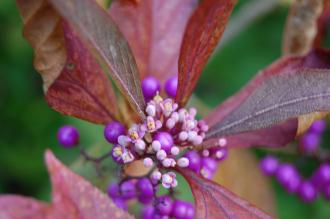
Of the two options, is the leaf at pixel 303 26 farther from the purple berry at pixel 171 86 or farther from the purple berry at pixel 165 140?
the purple berry at pixel 165 140

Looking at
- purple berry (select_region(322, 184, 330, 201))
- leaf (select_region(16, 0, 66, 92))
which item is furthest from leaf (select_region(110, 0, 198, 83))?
purple berry (select_region(322, 184, 330, 201))

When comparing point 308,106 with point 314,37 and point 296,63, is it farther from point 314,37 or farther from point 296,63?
point 314,37

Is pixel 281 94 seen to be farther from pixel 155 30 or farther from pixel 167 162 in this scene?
pixel 155 30

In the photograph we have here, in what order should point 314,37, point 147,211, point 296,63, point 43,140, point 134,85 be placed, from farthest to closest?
1. point 43,140
2. point 314,37
3. point 147,211
4. point 296,63
5. point 134,85

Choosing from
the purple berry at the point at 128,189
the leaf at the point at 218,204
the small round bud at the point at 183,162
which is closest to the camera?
the leaf at the point at 218,204

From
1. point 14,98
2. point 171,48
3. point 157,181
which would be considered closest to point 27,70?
point 14,98

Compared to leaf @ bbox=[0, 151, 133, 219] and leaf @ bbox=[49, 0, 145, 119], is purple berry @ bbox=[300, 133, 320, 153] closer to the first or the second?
leaf @ bbox=[49, 0, 145, 119]

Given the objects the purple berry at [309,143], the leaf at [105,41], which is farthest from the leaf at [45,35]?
the purple berry at [309,143]
